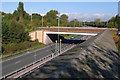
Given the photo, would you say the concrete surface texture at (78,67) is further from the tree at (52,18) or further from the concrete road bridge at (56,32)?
the tree at (52,18)

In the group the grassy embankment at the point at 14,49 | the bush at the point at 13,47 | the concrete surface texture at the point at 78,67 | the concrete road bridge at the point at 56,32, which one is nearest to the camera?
the concrete surface texture at the point at 78,67

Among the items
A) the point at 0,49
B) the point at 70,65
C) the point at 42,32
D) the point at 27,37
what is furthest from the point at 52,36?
the point at 70,65

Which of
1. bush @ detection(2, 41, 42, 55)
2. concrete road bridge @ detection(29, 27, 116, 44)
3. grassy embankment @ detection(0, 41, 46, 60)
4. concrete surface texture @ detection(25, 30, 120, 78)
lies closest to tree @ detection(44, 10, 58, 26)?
concrete road bridge @ detection(29, 27, 116, 44)

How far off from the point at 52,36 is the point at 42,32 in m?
7.81

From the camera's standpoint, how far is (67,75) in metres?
2.07

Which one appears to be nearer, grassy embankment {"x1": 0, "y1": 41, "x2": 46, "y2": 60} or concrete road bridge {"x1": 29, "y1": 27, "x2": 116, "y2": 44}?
grassy embankment {"x1": 0, "y1": 41, "x2": 46, "y2": 60}

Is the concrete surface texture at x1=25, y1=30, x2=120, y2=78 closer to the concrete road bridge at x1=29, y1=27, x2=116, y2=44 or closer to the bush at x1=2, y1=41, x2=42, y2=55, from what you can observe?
the bush at x1=2, y1=41, x2=42, y2=55

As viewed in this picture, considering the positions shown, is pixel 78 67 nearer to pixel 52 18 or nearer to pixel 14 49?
pixel 14 49

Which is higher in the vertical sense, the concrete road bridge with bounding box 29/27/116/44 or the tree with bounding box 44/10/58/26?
the tree with bounding box 44/10/58/26

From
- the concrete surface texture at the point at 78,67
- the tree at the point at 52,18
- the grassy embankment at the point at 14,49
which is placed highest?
the tree at the point at 52,18

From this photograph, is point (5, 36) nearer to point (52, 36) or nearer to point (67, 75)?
point (52, 36)

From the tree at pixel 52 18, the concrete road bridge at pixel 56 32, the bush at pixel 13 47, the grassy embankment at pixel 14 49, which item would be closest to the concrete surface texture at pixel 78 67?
the grassy embankment at pixel 14 49

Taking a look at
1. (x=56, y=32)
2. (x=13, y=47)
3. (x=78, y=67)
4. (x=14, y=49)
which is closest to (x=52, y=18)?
(x=56, y=32)

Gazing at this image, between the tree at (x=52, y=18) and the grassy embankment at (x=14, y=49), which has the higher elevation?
the tree at (x=52, y=18)
